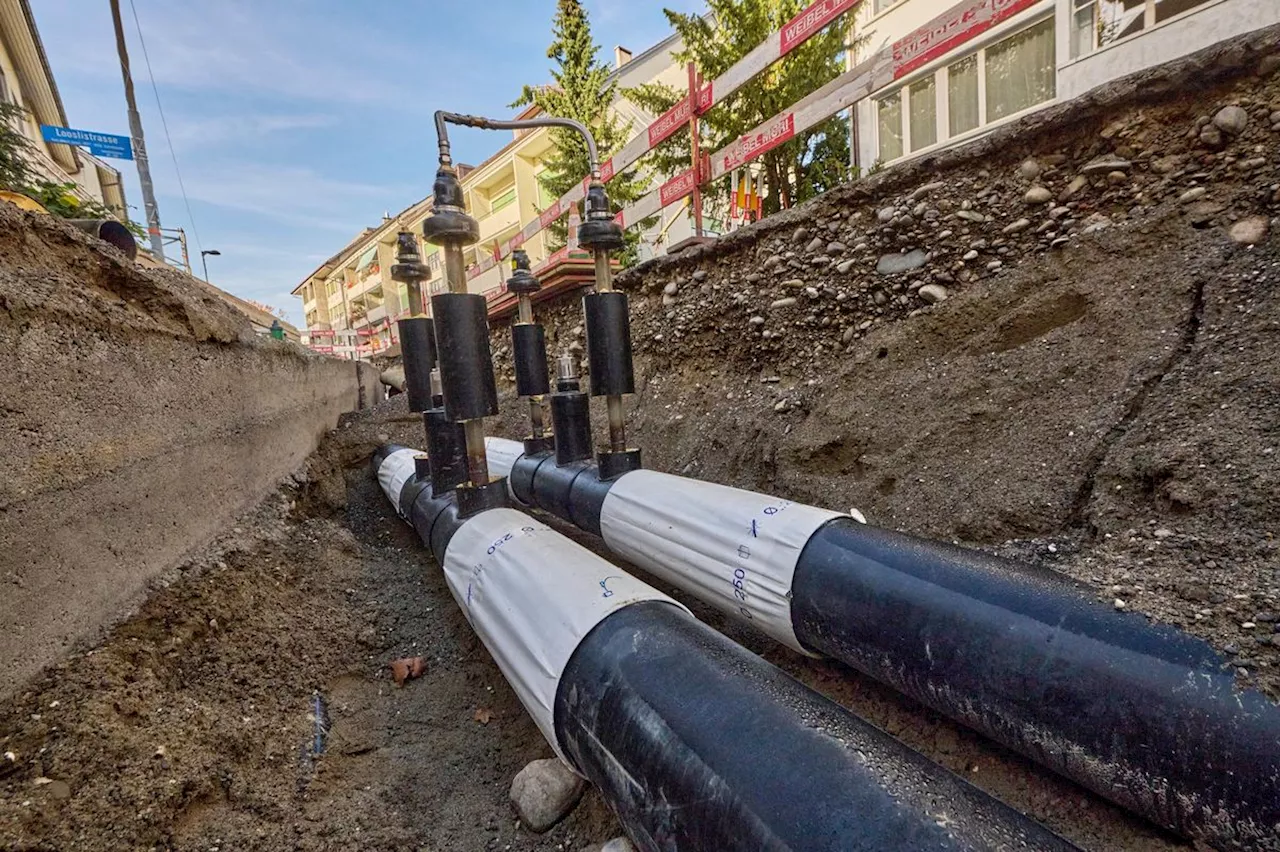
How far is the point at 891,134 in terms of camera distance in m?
8.38

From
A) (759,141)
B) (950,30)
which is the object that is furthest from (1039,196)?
(759,141)

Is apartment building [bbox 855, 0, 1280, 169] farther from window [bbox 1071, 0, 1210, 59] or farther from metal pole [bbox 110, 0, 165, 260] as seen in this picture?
metal pole [bbox 110, 0, 165, 260]

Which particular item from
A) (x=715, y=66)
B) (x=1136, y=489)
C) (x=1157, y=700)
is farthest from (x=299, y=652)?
(x=715, y=66)

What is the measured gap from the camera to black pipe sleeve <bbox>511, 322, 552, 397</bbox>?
11.1 ft

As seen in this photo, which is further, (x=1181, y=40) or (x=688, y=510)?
(x=1181, y=40)

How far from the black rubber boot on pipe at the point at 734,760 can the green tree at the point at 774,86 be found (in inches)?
347

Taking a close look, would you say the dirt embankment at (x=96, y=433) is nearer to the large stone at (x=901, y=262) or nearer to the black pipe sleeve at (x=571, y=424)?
the black pipe sleeve at (x=571, y=424)

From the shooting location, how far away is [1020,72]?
6840 mm

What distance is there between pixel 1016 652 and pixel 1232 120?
2694 millimetres

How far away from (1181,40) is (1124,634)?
23.8ft

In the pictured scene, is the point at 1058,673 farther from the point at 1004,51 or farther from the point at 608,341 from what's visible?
the point at 1004,51

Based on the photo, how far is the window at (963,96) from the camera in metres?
7.23

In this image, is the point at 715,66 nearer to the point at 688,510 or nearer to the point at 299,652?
the point at 688,510

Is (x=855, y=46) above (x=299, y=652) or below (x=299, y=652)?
above
